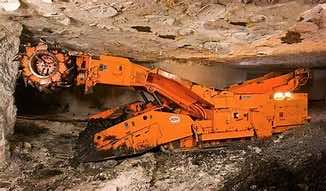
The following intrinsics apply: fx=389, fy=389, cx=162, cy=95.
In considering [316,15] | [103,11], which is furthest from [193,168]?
[316,15]

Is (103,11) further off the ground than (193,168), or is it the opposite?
(103,11)

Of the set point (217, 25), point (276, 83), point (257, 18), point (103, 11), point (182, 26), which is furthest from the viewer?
point (276, 83)

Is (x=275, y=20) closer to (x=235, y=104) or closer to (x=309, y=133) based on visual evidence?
(x=235, y=104)

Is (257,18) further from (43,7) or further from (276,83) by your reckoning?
(43,7)

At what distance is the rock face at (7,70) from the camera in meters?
4.74

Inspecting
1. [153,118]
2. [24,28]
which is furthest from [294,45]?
[24,28]

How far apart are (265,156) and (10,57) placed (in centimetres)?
336

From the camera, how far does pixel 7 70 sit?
492 cm

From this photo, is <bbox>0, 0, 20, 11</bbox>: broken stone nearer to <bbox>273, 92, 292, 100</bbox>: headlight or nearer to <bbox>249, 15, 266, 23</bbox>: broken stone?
<bbox>249, 15, 266, 23</bbox>: broken stone

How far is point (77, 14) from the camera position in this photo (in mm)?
4195

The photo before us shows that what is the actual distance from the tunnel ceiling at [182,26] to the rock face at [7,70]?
218mm

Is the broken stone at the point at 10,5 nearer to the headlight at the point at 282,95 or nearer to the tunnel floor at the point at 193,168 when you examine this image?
the tunnel floor at the point at 193,168

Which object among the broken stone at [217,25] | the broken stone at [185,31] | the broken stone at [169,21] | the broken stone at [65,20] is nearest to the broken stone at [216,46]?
the broken stone at [185,31]

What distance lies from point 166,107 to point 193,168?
0.94m
